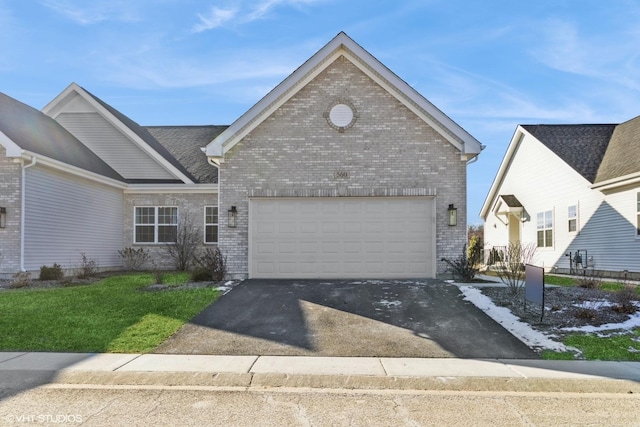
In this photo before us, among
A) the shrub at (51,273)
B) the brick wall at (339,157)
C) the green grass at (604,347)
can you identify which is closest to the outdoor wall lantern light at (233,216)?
the brick wall at (339,157)

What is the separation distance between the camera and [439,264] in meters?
14.3

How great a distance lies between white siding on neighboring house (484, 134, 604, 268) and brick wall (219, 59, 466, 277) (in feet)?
29.3

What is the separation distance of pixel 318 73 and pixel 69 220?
9.91 meters

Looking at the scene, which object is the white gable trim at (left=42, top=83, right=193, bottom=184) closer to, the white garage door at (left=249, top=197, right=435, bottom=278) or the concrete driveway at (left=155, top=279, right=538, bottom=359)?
the white garage door at (left=249, top=197, right=435, bottom=278)

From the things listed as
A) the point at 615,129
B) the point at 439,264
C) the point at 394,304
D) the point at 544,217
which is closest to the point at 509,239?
the point at 544,217

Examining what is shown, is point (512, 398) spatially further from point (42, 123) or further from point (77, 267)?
point (42, 123)

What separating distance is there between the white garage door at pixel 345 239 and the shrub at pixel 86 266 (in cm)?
633

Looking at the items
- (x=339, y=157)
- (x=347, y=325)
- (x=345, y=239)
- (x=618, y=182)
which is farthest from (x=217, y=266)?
(x=618, y=182)

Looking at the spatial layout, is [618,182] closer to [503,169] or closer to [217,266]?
[503,169]

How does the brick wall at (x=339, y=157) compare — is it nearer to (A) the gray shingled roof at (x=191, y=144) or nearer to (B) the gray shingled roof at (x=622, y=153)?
(A) the gray shingled roof at (x=191, y=144)

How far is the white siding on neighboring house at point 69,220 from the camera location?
15.4 m

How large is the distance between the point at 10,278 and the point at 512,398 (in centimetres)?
1444

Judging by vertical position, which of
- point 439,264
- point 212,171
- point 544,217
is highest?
point 212,171

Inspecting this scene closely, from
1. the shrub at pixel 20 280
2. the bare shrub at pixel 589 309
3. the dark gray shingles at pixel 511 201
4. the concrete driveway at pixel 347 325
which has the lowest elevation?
the concrete driveway at pixel 347 325
